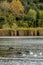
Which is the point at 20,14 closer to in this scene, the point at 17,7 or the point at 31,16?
the point at 17,7

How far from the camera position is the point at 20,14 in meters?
17.0

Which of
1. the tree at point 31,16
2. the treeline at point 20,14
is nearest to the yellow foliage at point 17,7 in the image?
the treeline at point 20,14

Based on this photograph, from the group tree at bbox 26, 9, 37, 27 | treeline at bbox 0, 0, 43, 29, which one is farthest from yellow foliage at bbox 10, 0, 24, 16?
tree at bbox 26, 9, 37, 27

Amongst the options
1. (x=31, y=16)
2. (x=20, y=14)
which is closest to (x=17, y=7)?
(x=20, y=14)

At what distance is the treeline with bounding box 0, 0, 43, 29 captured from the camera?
15789 millimetres

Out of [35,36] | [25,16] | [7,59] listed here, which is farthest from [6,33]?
[7,59]

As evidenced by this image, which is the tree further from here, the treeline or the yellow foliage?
the yellow foliage

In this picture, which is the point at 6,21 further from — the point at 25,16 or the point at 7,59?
the point at 7,59

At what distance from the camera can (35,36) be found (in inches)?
536

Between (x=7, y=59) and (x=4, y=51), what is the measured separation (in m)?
1.51

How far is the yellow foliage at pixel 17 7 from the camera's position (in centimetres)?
1695

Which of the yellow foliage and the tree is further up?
the yellow foliage

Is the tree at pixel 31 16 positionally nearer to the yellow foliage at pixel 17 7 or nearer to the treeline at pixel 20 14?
the treeline at pixel 20 14

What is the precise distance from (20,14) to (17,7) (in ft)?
1.81
